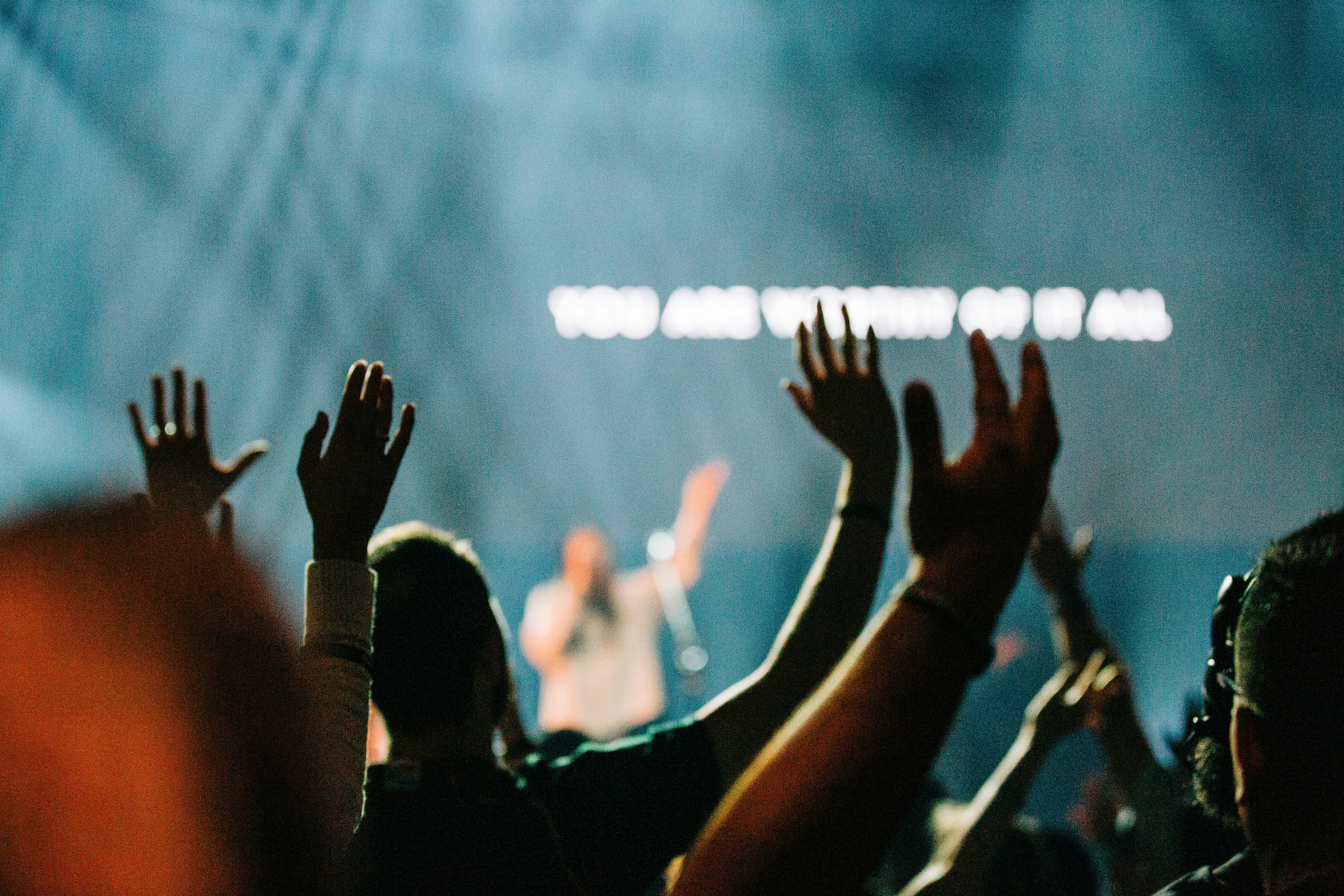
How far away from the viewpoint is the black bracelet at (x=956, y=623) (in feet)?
1.62

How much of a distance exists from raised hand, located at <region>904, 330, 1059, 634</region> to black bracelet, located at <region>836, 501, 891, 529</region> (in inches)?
21.3

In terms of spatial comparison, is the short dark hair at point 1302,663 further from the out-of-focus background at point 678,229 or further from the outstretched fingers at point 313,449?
the out-of-focus background at point 678,229

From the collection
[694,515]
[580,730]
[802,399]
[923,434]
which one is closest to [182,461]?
[580,730]

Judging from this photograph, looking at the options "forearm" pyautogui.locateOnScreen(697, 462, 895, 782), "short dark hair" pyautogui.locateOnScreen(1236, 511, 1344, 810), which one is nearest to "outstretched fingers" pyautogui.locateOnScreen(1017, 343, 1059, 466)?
"short dark hair" pyautogui.locateOnScreen(1236, 511, 1344, 810)

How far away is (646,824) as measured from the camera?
1099mm

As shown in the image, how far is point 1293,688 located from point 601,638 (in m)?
3.81

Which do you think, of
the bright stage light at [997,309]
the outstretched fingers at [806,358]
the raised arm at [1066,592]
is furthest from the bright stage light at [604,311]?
the outstretched fingers at [806,358]

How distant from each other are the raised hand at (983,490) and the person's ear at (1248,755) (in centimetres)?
42

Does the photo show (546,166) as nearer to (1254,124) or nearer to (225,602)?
(1254,124)

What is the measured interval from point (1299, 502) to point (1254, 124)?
6.35 ft

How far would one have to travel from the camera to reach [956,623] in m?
0.49

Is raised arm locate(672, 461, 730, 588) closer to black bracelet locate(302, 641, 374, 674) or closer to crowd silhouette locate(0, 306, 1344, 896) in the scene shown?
crowd silhouette locate(0, 306, 1344, 896)

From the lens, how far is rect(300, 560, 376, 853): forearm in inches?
32.4

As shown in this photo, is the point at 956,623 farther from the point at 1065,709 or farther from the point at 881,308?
the point at 881,308
